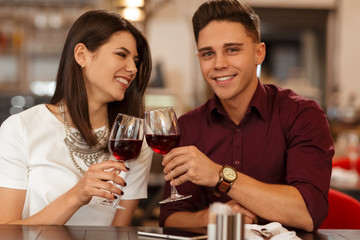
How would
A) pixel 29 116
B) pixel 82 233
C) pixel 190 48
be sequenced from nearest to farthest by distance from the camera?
1. pixel 82 233
2. pixel 29 116
3. pixel 190 48

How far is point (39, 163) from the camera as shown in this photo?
69.9 inches

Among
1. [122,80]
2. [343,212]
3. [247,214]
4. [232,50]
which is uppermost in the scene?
[232,50]

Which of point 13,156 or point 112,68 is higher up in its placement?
point 112,68

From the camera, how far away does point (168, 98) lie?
6.11 m

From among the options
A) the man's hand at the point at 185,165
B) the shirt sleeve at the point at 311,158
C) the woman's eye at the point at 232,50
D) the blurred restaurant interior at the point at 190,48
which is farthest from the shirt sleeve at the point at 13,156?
the blurred restaurant interior at the point at 190,48

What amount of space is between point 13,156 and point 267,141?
0.93 metres

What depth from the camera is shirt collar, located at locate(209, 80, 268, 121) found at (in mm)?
1912

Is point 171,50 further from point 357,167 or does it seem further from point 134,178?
point 134,178

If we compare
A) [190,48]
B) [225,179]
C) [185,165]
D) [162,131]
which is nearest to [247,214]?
Result: [225,179]

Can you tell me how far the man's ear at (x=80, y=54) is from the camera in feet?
6.17

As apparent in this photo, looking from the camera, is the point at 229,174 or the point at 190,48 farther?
the point at 190,48

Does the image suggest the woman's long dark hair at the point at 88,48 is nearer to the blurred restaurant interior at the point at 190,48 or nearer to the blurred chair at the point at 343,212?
the blurred chair at the point at 343,212

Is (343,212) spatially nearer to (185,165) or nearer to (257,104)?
(257,104)

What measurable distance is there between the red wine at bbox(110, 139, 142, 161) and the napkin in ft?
1.36
